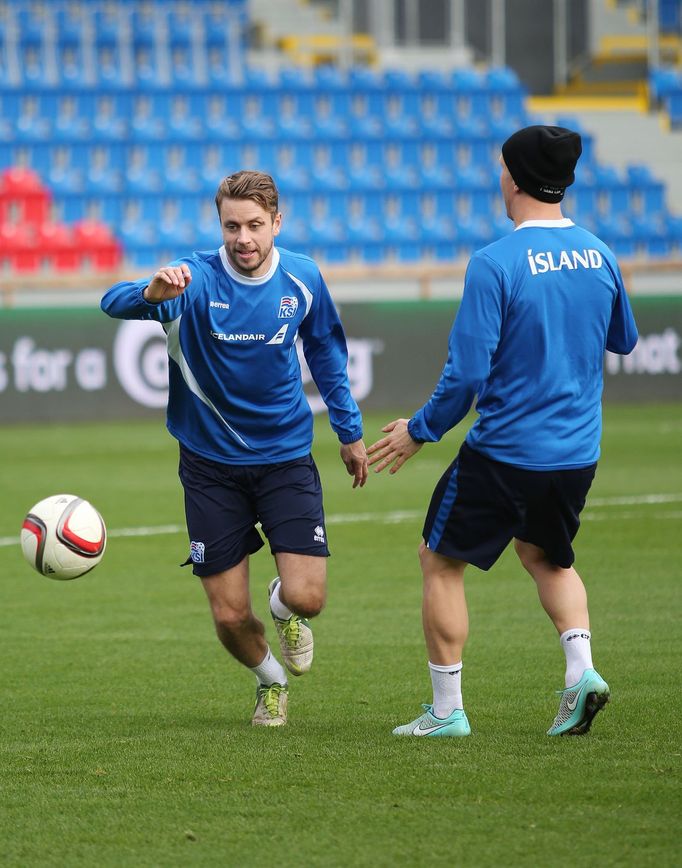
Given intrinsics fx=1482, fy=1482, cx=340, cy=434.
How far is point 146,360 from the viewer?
18516 millimetres

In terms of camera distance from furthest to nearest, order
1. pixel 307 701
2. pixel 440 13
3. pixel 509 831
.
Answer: pixel 440 13
pixel 307 701
pixel 509 831

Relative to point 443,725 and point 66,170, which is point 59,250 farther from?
point 443,725

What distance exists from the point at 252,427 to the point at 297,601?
69 centimetres

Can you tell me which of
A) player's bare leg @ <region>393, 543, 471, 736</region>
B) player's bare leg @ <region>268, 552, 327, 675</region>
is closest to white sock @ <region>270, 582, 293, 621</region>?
player's bare leg @ <region>268, 552, 327, 675</region>

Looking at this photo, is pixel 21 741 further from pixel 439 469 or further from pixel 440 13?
pixel 440 13

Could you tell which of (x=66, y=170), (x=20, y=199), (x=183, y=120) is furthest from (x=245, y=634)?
(x=183, y=120)

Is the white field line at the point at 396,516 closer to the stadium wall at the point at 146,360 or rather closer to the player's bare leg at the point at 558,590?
the player's bare leg at the point at 558,590

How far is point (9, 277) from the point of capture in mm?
19266

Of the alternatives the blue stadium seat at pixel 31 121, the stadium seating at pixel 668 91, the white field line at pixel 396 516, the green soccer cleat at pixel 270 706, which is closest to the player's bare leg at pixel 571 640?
the green soccer cleat at pixel 270 706

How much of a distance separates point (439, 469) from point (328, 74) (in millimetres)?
12970

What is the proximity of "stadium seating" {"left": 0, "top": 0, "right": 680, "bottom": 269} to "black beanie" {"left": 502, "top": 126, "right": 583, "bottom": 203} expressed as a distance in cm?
1698

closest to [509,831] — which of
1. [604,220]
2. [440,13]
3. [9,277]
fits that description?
[9,277]

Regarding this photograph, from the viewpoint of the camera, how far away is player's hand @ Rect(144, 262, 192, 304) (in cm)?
519

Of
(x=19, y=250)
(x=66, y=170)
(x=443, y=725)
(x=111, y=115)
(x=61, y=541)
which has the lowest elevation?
(x=19, y=250)
